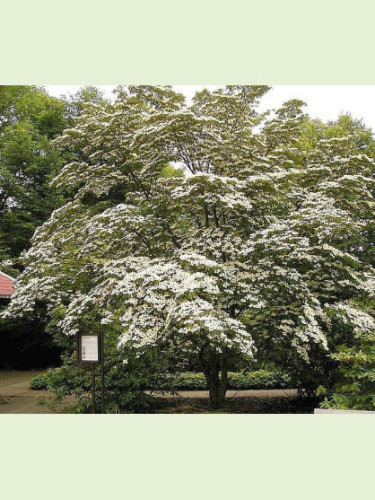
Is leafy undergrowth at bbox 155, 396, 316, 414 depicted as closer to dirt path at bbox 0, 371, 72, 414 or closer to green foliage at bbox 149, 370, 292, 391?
green foliage at bbox 149, 370, 292, 391

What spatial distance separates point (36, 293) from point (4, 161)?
725cm

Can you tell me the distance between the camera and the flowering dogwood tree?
198 inches

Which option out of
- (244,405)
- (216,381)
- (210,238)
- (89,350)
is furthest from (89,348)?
(244,405)

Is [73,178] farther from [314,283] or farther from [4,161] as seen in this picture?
[4,161]

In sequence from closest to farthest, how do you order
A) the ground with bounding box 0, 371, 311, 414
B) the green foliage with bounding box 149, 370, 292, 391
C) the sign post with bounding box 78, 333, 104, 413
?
the sign post with bounding box 78, 333, 104, 413 → the ground with bounding box 0, 371, 311, 414 → the green foliage with bounding box 149, 370, 292, 391

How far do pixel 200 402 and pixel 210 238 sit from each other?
3245 millimetres

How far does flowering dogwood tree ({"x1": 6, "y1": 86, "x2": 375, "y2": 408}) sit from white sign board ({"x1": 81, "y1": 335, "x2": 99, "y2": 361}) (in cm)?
25

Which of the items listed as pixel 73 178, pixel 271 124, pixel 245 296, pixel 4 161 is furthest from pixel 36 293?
pixel 4 161

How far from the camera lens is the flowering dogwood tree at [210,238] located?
5.02m

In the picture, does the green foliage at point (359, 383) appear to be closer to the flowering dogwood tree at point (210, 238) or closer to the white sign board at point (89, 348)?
the flowering dogwood tree at point (210, 238)

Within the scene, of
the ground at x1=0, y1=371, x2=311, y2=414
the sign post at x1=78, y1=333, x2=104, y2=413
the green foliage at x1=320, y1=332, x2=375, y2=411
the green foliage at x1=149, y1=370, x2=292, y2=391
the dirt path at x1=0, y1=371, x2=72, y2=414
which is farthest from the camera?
the green foliage at x1=149, y1=370, x2=292, y2=391

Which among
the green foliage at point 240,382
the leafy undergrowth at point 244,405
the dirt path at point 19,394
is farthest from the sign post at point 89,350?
the green foliage at point 240,382

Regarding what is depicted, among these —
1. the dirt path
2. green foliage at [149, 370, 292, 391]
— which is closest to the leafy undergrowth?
green foliage at [149, 370, 292, 391]

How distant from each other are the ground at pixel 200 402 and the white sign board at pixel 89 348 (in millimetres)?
1919
